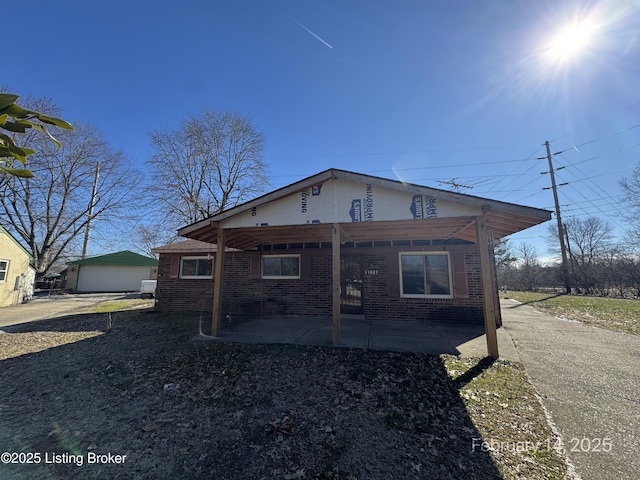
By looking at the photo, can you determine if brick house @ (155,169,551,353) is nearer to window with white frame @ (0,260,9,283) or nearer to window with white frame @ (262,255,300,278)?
window with white frame @ (262,255,300,278)

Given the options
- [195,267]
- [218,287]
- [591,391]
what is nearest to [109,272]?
[195,267]

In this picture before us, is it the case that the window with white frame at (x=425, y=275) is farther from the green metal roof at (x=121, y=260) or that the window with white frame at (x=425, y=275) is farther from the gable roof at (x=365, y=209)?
the green metal roof at (x=121, y=260)

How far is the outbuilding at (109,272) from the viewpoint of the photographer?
23.5m

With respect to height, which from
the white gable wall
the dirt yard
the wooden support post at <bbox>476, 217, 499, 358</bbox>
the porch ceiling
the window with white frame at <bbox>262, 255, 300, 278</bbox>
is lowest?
the dirt yard

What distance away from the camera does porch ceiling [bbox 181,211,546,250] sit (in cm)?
589

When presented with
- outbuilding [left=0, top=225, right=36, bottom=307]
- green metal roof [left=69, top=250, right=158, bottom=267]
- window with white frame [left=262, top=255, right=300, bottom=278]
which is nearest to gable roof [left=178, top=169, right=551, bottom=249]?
window with white frame [left=262, top=255, right=300, bottom=278]

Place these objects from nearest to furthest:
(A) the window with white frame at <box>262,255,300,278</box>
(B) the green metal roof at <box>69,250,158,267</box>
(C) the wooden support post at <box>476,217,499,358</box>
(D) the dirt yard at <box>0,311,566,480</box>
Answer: (D) the dirt yard at <box>0,311,566,480</box>
(C) the wooden support post at <box>476,217,499,358</box>
(A) the window with white frame at <box>262,255,300,278</box>
(B) the green metal roof at <box>69,250,158,267</box>

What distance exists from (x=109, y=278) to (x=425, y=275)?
2666cm

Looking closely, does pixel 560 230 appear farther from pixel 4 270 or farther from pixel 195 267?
pixel 4 270

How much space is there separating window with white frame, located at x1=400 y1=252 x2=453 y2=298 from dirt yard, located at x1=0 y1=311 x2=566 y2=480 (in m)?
3.77

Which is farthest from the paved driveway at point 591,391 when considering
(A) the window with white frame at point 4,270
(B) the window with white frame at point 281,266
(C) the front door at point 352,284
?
(A) the window with white frame at point 4,270

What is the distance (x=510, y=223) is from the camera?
6.05 meters

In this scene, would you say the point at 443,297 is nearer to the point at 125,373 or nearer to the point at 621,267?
the point at 125,373

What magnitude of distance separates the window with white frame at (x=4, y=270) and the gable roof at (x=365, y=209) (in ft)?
48.1
